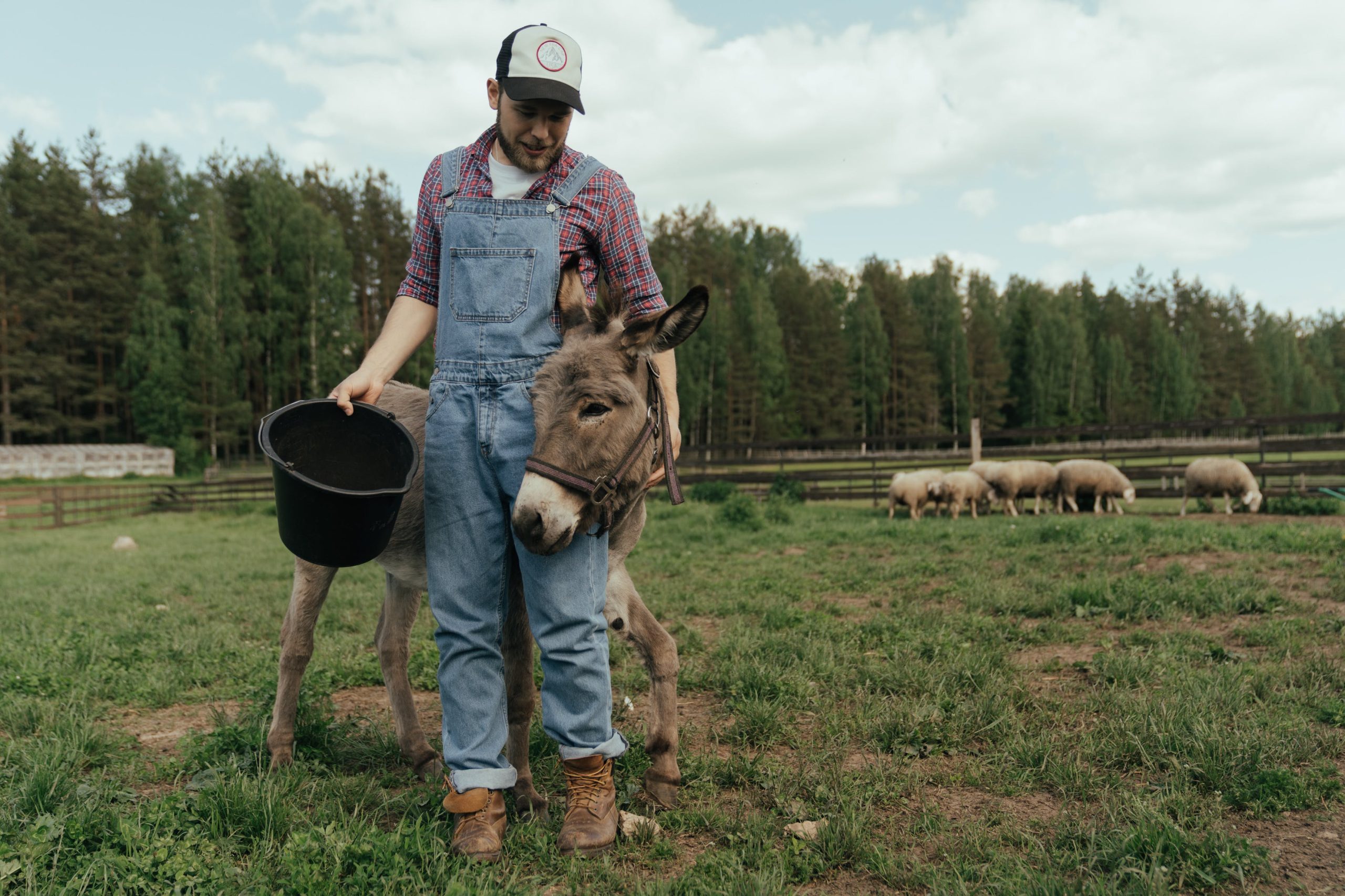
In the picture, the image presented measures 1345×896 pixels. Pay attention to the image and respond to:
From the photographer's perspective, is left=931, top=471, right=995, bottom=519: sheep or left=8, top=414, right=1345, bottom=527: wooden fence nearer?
left=8, top=414, right=1345, bottom=527: wooden fence

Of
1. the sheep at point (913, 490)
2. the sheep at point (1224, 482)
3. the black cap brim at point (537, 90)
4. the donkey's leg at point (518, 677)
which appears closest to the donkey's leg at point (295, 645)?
the donkey's leg at point (518, 677)

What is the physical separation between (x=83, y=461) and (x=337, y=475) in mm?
41896

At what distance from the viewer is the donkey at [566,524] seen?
2.29 meters

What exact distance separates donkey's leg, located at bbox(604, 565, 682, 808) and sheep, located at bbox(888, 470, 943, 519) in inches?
504

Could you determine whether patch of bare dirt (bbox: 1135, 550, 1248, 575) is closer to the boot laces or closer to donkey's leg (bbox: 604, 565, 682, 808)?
donkey's leg (bbox: 604, 565, 682, 808)

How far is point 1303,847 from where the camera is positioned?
2262mm

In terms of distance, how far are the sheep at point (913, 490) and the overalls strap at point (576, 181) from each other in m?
13.5

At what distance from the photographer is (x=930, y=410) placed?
54.4 m

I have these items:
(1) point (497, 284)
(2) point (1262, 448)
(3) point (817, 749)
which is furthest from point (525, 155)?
(2) point (1262, 448)

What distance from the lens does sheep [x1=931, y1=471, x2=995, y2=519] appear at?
595 inches

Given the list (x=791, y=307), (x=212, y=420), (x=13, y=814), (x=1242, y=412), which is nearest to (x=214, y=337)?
(x=212, y=420)

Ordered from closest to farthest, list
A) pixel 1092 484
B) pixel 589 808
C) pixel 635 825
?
pixel 589 808
pixel 635 825
pixel 1092 484

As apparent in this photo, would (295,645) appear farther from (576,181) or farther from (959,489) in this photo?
(959,489)

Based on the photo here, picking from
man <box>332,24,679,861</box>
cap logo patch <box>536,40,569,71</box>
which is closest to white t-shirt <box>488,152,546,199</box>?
man <box>332,24,679,861</box>
